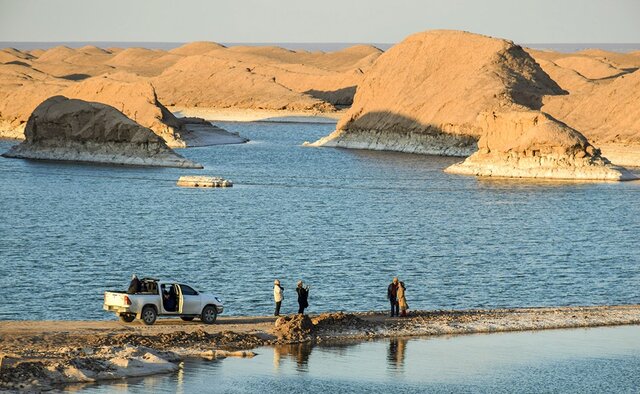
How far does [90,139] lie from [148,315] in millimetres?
98906

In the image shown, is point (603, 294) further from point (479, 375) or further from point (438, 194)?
point (438, 194)

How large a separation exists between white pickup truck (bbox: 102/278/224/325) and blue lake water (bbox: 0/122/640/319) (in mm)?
7223

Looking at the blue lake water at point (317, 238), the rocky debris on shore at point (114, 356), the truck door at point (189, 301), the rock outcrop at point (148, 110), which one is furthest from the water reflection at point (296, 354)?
the rock outcrop at point (148, 110)

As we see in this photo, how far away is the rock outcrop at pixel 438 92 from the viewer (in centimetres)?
16188

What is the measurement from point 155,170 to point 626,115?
52.3 m

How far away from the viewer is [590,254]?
219ft

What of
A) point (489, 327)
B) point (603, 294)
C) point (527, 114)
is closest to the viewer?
point (489, 327)

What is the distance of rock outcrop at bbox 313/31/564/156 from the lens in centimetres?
16188

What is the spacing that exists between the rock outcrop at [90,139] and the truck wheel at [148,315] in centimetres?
9076

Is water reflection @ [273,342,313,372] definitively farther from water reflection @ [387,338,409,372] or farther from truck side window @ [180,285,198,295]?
truck side window @ [180,285,198,295]

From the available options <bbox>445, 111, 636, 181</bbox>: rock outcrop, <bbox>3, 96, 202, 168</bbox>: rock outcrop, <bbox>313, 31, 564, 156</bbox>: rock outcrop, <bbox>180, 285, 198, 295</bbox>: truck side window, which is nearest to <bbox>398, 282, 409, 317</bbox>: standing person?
<bbox>180, 285, 198, 295</bbox>: truck side window

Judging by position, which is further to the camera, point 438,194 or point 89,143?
point 89,143

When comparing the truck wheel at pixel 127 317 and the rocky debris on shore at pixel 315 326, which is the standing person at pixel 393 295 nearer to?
the rocky debris on shore at pixel 315 326

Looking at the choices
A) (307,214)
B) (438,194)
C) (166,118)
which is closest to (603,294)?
(307,214)
